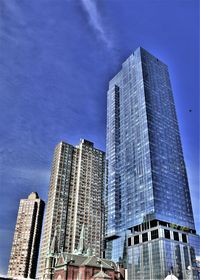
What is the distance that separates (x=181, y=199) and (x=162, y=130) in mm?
37378

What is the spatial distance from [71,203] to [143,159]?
5960 centimetres

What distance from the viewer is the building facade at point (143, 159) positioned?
449ft

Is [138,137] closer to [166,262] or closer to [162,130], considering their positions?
[162,130]

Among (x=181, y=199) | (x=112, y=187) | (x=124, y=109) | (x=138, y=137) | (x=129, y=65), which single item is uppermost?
(x=129, y=65)

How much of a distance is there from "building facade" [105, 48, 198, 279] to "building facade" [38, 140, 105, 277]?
60.7ft

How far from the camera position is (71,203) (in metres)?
181

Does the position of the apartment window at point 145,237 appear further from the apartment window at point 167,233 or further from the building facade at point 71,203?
the building facade at point 71,203

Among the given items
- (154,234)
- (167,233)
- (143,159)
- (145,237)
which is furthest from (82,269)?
(143,159)

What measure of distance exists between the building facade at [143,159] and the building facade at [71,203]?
18.5 m

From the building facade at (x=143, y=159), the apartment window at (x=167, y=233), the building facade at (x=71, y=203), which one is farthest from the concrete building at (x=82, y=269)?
the building facade at (x=71, y=203)

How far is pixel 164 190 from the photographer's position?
138 metres

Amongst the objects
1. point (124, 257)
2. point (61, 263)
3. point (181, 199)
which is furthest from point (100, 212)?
point (61, 263)

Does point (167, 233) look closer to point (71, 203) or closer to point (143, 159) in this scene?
point (143, 159)

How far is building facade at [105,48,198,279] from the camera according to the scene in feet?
449
